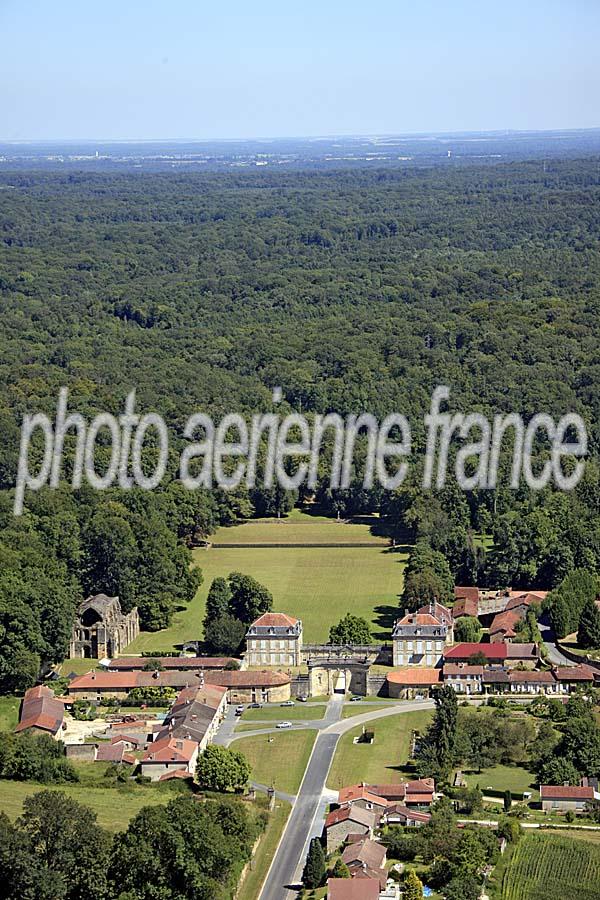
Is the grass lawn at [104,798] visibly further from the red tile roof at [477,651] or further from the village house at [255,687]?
the red tile roof at [477,651]

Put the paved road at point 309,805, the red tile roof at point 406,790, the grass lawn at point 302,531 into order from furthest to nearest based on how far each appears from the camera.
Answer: the grass lawn at point 302,531 < the red tile roof at point 406,790 < the paved road at point 309,805

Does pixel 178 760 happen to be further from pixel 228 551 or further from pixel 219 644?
pixel 228 551

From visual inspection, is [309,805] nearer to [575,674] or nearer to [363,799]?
[363,799]

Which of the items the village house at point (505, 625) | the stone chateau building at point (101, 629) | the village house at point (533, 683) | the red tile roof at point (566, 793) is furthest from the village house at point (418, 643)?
the red tile roof at point (566, 793)

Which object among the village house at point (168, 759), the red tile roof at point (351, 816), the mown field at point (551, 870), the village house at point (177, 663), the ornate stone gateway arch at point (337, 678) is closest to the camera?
the mown field at point (551, 870)

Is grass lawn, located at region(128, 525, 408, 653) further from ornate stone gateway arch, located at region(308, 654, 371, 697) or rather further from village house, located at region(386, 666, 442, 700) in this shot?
village house, located at region(386, 666, 442, 700)

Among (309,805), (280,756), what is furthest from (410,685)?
(309,805)

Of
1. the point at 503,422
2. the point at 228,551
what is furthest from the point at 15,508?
the point at 503,422
